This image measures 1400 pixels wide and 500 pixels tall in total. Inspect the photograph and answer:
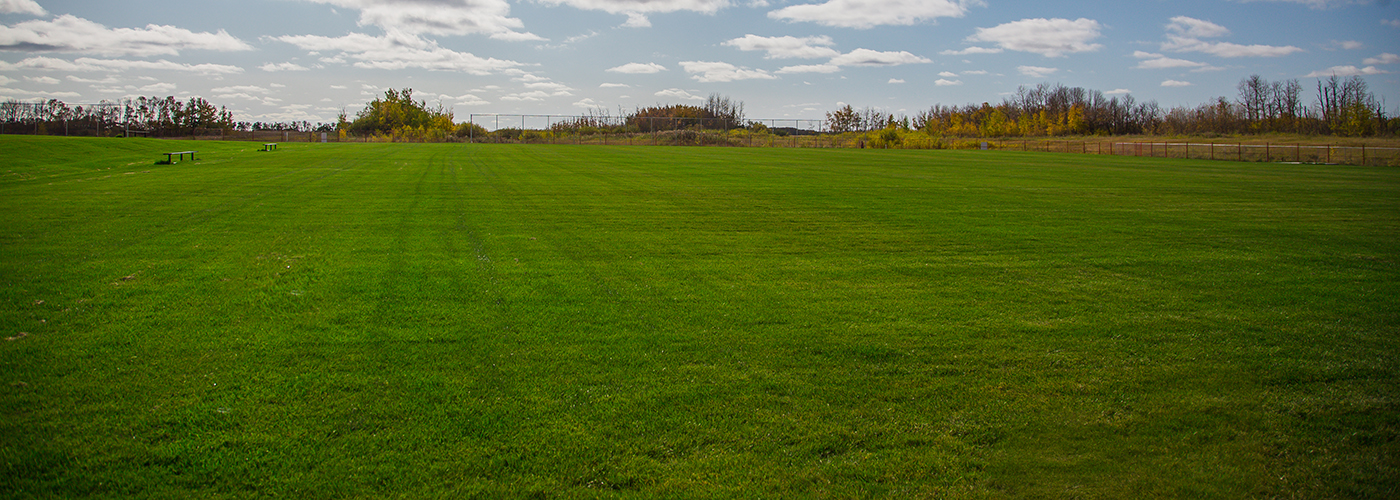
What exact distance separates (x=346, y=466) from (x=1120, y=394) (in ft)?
13.0

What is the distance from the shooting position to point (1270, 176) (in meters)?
24.8

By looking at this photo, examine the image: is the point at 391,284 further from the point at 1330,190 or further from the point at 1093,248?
the point at 1330,190

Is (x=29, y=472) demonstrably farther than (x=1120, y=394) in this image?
No

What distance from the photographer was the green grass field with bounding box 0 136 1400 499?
323cm

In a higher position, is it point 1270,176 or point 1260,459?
point 1270,176

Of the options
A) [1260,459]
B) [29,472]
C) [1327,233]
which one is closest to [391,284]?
[29,472]

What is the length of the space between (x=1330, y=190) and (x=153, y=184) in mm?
27441

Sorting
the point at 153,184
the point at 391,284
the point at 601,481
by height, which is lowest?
the point at 601,481

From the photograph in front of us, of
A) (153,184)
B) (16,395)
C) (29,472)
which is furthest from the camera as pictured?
(153,184)

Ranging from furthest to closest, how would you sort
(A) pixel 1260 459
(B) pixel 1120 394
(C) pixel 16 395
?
(B) pixel 1120 394, (C) pixel 16 395, (A) pixel 1260 459

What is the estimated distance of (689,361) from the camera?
4645 mm

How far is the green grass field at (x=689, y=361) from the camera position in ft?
10.6

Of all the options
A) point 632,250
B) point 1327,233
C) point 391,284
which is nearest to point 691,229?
point 632,250

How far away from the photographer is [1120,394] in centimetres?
418
